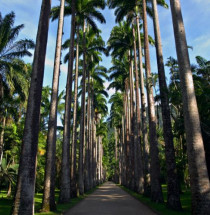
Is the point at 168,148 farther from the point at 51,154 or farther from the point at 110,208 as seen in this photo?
the point at 51,154

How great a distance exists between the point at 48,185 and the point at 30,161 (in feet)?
15.2

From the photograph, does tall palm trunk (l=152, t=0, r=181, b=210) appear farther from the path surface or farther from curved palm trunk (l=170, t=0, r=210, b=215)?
curved palm trunk (l=170, t=0, r=210, b=215)

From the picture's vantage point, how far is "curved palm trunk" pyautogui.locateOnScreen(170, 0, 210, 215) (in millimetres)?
6508

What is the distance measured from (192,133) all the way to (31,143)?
5396mm

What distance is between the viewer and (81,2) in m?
20.1

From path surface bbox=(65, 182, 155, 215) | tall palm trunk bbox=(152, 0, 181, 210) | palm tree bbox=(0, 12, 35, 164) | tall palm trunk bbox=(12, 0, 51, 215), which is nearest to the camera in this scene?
tall palm trunk bbox=(12, 0, 51, 215)

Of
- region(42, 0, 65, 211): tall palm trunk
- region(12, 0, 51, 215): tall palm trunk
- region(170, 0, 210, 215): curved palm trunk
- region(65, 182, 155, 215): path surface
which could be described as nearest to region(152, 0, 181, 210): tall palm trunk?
region(65, 182, 155, 215): path surface

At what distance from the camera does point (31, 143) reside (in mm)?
7234

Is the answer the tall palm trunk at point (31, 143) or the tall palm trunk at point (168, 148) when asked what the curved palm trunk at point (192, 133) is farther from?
the tall palm trunk at point (31, 143)

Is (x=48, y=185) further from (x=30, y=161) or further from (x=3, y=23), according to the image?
(x=3, y=23)

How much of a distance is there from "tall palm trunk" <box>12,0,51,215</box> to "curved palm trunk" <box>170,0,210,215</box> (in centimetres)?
517

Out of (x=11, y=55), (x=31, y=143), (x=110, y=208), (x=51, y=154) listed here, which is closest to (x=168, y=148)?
(x=110, y=208)

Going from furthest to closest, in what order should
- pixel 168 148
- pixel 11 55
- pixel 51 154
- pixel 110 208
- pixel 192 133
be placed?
pixel 11 55 < pixel 51 154 < pixel 110 208 < pixel 168 148 < pixel 192 133

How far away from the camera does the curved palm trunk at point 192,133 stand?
6.51 meters
